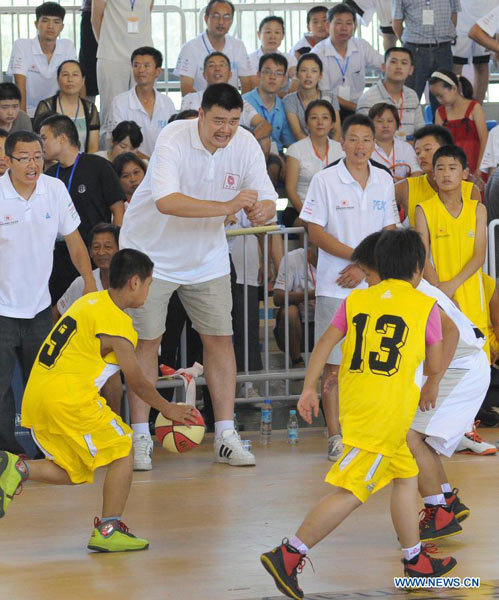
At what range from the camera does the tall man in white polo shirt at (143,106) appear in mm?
10117

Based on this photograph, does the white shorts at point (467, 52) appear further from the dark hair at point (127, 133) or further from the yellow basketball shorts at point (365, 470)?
the yellow basketball shorts at point (365, 470)

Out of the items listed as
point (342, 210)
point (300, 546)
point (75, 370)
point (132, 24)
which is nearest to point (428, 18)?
point (132, 24)

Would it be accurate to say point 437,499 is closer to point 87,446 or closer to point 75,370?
point 87,446

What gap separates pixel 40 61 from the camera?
10891 mm

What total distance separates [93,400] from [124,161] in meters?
3.53

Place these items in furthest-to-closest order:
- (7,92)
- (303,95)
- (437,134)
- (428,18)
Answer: (428,18) < (303,95) < (7,92) < (437,134)

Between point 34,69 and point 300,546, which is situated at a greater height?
point 34,69

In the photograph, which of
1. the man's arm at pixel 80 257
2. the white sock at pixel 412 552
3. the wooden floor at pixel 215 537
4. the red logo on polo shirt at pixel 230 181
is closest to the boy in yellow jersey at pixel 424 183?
the red logo on polo shirt at pixel 230 181

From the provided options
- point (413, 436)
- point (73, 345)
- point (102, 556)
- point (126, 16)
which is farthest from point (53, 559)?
point (126, 16)

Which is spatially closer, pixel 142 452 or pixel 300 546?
pixel 300 546

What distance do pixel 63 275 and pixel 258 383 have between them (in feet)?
6.46

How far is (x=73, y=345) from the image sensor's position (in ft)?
17.3

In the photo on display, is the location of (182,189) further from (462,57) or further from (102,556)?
(462,57)

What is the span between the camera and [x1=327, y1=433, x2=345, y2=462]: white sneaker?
23.3 ft
